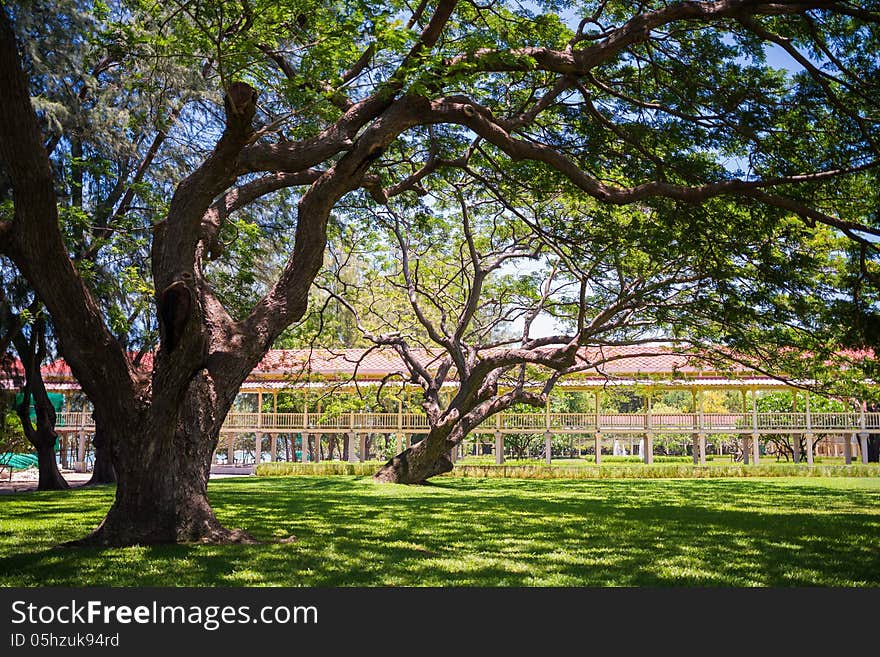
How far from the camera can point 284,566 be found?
236 inches

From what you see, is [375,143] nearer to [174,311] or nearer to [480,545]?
[174,311]

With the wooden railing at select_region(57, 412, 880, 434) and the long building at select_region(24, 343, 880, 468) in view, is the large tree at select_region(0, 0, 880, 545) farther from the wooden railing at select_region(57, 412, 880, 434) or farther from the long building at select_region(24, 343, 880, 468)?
the wooden railing at select_region(57, 412, 880, 434)

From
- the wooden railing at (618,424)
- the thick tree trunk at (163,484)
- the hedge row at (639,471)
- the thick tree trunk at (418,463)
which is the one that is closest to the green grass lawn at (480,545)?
the thick tree trunk at (163,484)

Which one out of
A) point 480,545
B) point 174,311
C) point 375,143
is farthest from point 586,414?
point 174,311

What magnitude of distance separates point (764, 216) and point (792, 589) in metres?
5.81

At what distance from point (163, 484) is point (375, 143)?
3.95 meters

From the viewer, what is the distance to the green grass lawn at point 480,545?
556 centimetres

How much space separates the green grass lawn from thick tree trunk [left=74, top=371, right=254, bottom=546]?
35 centimetres

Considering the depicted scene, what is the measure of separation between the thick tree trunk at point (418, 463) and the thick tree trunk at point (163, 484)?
10654mm

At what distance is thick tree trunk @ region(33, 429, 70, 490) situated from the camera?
55.4 feet

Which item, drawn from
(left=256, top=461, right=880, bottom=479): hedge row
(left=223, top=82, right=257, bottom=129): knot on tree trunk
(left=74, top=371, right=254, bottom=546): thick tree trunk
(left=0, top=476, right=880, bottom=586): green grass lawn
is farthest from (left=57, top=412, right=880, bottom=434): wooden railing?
(left=223, top=82, right=257, bottom=129): knot on tree trunk

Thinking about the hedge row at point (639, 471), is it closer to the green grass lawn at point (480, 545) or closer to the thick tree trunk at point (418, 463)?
the thick tree trunk at point (418, 463)

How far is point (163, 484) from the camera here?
7.11m

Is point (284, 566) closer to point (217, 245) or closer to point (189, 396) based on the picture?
point (189, 396)
